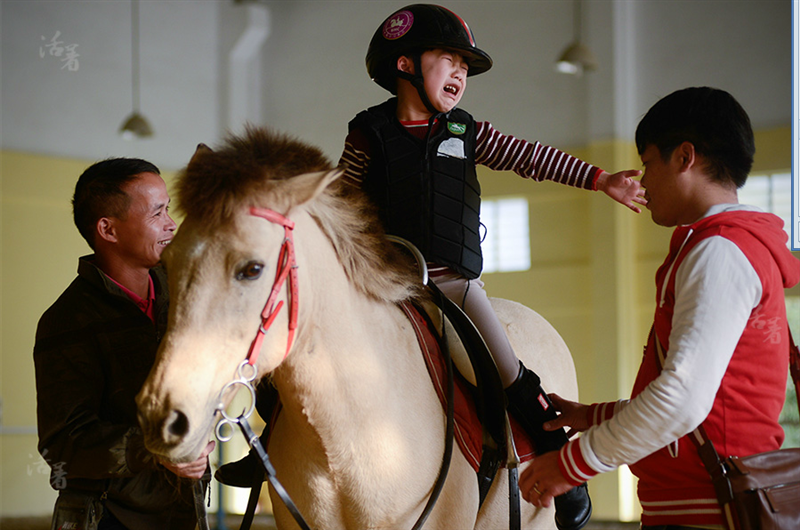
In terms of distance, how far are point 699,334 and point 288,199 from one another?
2.31ft

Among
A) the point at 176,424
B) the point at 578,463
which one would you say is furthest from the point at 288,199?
the point at 578,463

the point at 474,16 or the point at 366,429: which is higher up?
the point at 474,16

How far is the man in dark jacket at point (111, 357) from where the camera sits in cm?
160

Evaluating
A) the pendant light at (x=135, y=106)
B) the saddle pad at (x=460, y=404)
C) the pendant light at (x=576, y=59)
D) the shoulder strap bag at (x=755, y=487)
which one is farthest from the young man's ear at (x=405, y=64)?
the pendant light at (x=135, y=106)

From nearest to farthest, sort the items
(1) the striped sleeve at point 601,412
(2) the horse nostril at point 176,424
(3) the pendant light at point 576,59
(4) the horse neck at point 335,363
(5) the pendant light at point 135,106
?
(2) the horse nostril at point 176,424 → (4) the horse neck at point 335,363 → (1) the striped sleeve at point 601,412 → (3) the pendant light at point 576,59 → (5) the pendant light at point 135,106

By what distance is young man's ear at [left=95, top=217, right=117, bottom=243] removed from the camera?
1.82 metres

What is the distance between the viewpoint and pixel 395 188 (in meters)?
1.72

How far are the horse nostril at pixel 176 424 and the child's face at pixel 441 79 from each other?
3.33 feet

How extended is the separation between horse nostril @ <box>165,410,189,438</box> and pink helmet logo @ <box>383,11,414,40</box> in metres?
1.12

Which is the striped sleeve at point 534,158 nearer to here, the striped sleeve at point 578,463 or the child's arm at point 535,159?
the child's arm at point 535,159

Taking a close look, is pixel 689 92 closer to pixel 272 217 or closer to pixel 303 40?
pixel 272 217

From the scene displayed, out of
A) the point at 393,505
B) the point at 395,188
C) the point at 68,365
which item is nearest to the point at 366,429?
the point at 393,505

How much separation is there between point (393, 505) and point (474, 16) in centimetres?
611

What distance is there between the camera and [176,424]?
1.08 metres
